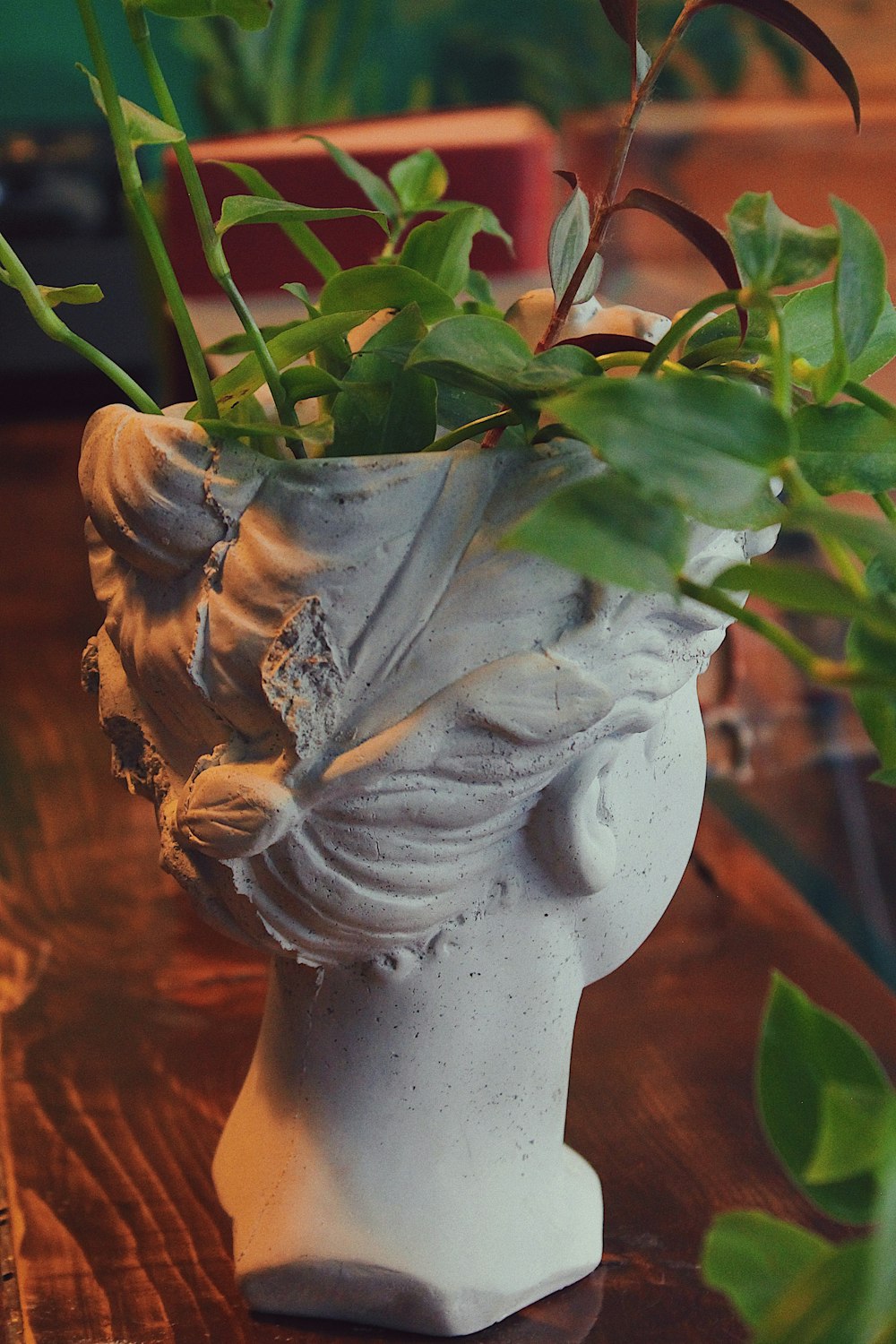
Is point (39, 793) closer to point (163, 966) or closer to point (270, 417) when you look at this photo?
point (163, 966)

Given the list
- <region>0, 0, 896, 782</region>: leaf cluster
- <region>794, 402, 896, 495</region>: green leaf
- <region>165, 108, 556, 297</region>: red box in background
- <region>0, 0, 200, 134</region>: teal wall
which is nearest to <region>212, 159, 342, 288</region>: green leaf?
<region>0, 0, 896, 782</region>: leaf cluster

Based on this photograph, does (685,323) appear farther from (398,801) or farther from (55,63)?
(55,63)

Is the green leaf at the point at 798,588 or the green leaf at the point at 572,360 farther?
the green leaf at the point at 572,360

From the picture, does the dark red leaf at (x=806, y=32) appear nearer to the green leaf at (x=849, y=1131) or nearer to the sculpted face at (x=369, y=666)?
the sculpted face at (x=369, y=666)

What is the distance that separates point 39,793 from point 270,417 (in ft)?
1.84

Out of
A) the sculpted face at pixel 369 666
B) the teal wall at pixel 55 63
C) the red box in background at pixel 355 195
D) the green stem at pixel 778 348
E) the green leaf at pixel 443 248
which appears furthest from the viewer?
the teal wall at pixel 55 63

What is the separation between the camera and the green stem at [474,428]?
469 mm

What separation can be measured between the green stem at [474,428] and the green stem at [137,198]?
8 centimetres

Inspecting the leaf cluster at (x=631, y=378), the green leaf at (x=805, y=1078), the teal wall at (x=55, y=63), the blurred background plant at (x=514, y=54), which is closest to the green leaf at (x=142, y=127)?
the leaf cluster at (x=631, y=378)

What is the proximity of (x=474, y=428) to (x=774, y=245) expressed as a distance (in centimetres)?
13

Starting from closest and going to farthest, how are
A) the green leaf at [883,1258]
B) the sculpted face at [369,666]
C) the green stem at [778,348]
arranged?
the green leaf at [883,1258] → the green stem at [778,348] → the sculpted face at [369,666]

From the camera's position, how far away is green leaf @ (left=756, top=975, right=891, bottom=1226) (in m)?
0.32

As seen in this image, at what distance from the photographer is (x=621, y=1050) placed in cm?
76

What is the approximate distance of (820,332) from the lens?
1.62 ft
